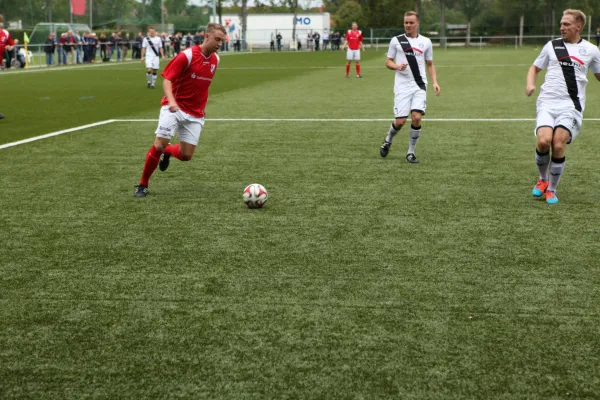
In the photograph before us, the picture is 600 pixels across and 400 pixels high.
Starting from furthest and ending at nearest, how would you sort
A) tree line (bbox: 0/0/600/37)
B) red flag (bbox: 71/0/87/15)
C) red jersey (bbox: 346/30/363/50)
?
1. tree line (bbox: 0/0/600/37)
2. red flag (bbox: 71/0/87/15)
3. red jersey (bbox: 346/30/363/50)

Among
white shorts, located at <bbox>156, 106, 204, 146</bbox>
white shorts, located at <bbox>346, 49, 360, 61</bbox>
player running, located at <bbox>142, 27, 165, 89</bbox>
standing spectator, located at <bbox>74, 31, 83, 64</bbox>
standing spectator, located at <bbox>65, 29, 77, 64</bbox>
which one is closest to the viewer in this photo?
white shorts, located at <bbox>156, 106, 204, 146</bbox>

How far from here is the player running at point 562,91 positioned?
7.71 meters

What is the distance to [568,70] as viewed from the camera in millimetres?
7750

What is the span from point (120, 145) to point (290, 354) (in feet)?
28.0

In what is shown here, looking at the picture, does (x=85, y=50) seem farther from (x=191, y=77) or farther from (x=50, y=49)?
(x=191, y=77)

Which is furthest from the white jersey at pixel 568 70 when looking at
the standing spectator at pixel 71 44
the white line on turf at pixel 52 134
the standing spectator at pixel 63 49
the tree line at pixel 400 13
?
the tree line at pixel 400 13

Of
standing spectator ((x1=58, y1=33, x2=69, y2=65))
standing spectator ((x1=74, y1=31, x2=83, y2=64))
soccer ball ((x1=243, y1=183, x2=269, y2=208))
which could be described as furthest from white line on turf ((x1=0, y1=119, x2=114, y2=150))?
Answer: standing spectator ((x1=74, y1=31, x2=83, y2=64))

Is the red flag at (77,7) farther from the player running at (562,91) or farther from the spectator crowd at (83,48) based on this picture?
the player running at (562,91)

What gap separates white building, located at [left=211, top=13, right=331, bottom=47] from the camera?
80250mm

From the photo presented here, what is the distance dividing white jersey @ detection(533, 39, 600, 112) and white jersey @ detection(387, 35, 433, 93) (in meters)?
2.60

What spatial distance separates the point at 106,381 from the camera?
150 inches

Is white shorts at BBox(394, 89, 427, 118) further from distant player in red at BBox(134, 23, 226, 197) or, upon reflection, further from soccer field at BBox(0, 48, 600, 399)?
distant player in red at BBox(134, 23, 226, 197)

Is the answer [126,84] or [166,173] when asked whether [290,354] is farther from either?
[126,84]

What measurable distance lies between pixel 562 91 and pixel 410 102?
2.86 metres
